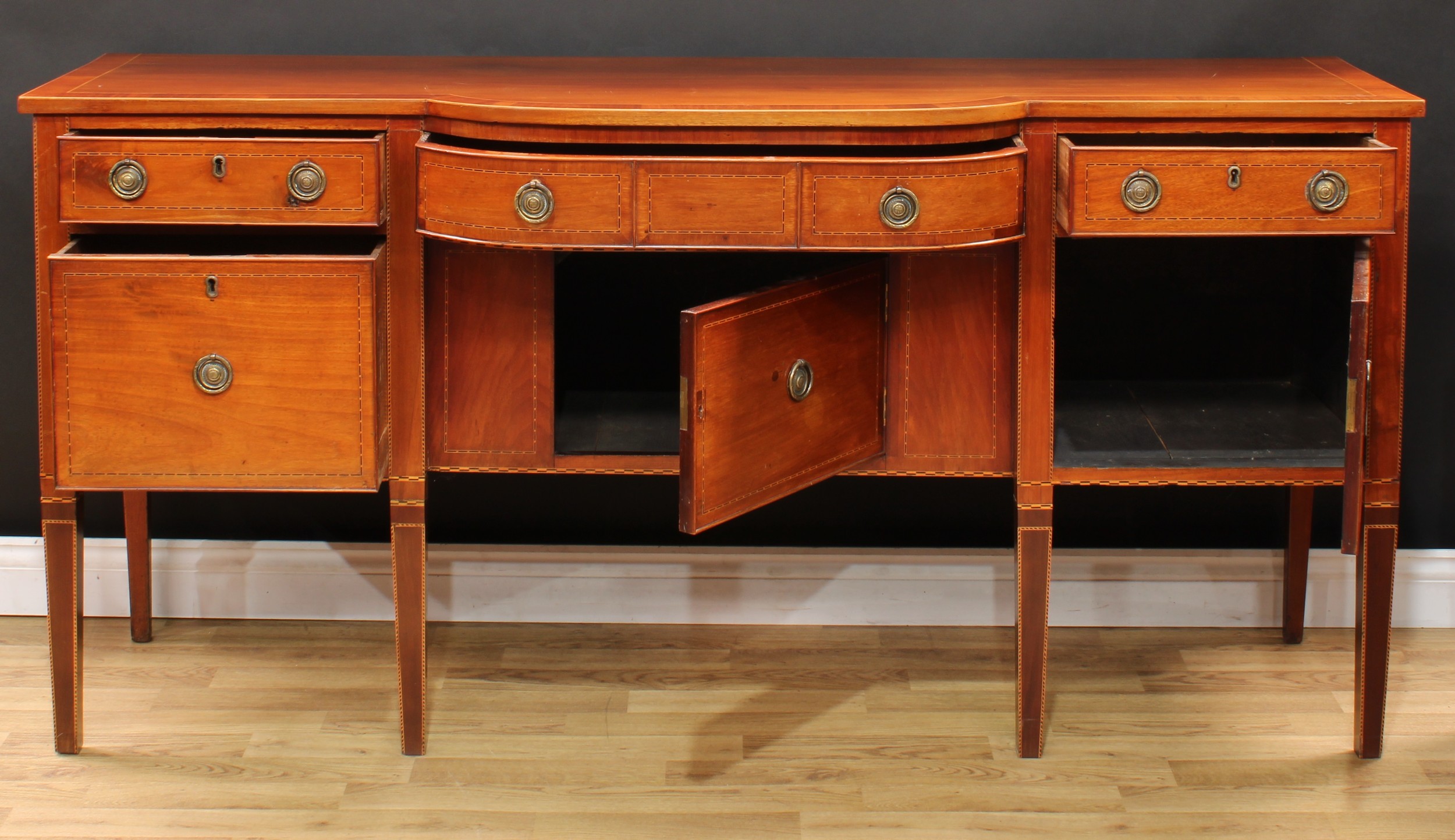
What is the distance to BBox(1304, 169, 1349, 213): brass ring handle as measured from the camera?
7.21 ft

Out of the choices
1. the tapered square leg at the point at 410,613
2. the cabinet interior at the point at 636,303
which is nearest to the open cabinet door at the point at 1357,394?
the cabinet interior at the point at 636,303

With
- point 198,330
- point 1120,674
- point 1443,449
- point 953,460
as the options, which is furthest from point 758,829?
point 1443,449

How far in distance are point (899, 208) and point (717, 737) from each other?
920 mm

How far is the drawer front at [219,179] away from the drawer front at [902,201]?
1.96 ft

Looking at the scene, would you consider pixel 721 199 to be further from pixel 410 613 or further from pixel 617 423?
pixel 410 613

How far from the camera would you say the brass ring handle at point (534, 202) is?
2172 mm

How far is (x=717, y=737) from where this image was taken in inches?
103

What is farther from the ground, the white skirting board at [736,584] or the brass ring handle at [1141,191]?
the brass ring handle at [1141,191]

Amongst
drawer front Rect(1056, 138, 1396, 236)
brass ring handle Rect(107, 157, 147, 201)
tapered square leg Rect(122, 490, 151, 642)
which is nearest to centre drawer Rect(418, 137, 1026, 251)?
drawer front Rect(1056, 138, 1396, 236)

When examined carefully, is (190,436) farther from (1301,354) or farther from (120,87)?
(1301,354)

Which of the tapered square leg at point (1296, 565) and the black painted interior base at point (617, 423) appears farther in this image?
the tapered square leg at point (1296, 565)

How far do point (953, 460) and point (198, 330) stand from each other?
107 centimetres

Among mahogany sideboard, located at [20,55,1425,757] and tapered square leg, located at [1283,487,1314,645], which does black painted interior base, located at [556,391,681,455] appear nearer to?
mahogany sideboard, located at [20,55,1425,757]

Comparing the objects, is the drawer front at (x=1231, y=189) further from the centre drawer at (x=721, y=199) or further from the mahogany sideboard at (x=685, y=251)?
the centre drawer at (x=721, y=199)
